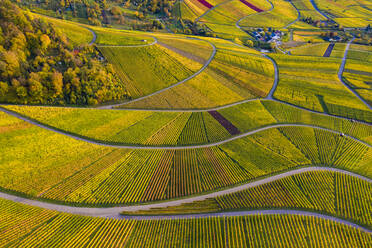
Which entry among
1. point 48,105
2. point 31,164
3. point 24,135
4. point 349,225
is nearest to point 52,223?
point 31,164

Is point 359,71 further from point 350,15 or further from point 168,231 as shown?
point 350,15

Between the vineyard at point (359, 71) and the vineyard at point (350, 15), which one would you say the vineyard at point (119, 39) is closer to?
the vineyard at point (359, 71)

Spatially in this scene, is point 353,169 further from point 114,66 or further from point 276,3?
point 276,3

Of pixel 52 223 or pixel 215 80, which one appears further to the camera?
pixel 215 80

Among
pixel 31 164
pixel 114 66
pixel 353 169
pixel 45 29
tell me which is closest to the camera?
pixel 31 164

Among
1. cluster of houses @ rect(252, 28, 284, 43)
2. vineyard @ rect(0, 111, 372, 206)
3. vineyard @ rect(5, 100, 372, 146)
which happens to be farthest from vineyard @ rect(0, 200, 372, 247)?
cluster of houses @ rect(252, 28, 284, 43)

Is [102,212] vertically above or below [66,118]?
below

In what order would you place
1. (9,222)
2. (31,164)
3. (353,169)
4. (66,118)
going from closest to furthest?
1. (9,222)
2. (31,164)
3. (353,169)
4. (66,118)
